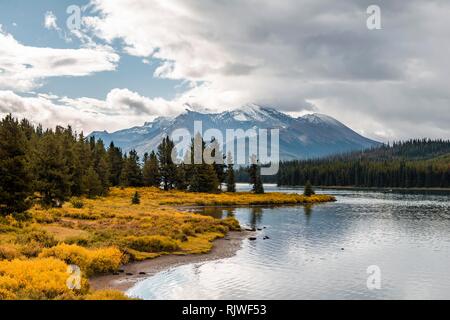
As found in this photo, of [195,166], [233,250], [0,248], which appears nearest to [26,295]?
[0,248]

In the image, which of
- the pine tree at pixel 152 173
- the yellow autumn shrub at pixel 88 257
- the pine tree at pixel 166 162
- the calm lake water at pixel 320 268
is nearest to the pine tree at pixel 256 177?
the pine tree at pixel 166 162

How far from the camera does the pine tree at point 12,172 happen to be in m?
46.5

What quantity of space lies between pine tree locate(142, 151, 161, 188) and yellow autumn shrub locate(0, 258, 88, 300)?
367ft

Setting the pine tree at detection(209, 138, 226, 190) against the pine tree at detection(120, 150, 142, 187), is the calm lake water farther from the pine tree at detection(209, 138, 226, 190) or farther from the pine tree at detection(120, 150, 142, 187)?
the pine tree at detection(120, 150, 142, 187)

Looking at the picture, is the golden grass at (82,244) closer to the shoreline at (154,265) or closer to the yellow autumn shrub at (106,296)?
the yellow autumn shrub at (106,296)

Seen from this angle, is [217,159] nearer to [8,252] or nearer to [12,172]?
[12,172]

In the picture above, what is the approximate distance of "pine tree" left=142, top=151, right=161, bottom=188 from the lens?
140000mm

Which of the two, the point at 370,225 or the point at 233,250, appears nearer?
the point at 233,250

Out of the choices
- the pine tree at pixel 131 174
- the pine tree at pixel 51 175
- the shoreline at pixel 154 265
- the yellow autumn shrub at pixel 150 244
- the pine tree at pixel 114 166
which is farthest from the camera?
the pine tree at pixel 114 166

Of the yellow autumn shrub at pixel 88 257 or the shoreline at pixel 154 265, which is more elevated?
the yellow autumn shrub at pixel 88 257

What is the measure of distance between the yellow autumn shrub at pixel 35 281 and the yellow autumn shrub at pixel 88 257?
118 inches
